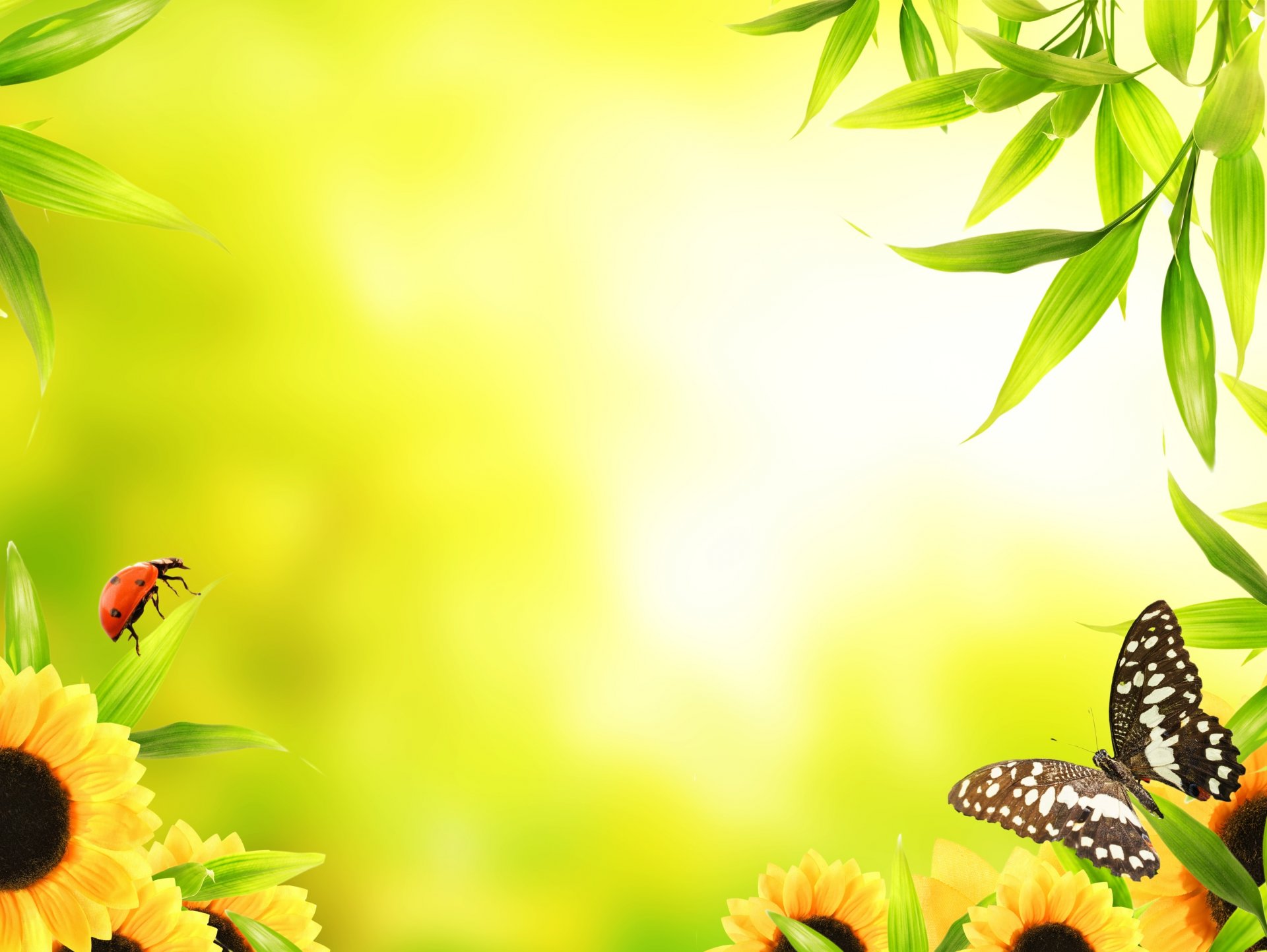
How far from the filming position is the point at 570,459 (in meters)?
0.81

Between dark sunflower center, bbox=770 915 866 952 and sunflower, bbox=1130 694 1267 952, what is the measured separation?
0.71ft

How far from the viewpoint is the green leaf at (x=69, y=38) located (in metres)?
0.53

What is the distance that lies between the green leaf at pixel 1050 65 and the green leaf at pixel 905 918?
0.56m

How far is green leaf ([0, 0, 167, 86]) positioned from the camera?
0.53 meters

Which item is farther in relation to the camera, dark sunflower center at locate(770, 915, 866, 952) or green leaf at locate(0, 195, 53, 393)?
dark sunflower center at locate(770, 915, 866, 952)

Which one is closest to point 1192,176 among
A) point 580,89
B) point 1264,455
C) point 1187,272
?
point 1187,272

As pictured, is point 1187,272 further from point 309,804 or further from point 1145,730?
point 309,804

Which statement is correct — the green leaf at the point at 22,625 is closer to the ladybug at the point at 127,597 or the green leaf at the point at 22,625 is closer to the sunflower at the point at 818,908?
the ladybug at the point at 127,597

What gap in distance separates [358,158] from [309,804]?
23.0 inches

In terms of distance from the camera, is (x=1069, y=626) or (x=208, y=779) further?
(x=1069, y=626)

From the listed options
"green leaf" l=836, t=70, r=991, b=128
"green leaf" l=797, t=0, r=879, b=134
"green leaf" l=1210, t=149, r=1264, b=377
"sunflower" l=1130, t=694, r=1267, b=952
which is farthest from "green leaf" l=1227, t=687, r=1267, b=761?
"green leaf" l=797, t=0, r=879, b=134

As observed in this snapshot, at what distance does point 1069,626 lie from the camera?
2.65 feet

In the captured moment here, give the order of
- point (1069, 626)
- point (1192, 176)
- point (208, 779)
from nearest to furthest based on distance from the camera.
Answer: point (1192, 176) → point (208, 779) → point (1069, 626)

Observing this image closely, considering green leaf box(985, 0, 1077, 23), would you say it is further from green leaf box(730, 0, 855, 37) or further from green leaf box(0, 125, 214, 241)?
green leaf box(0, 125, 214, 241)
